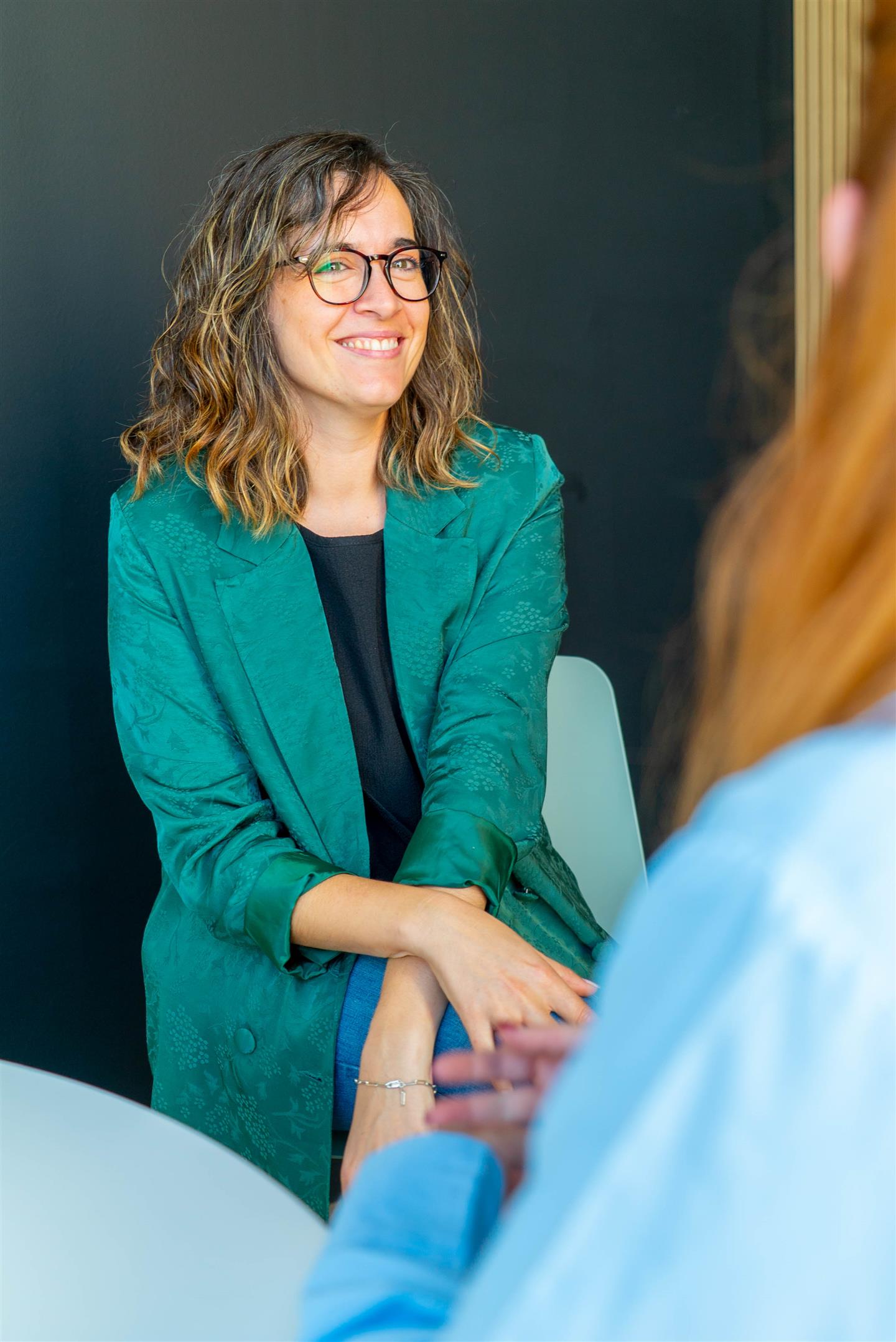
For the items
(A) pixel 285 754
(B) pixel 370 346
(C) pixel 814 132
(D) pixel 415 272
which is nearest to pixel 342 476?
(B) pixel 370 346

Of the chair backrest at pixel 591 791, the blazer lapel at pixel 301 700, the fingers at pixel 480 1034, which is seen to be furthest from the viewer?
the chair backrest at pixel 591 791

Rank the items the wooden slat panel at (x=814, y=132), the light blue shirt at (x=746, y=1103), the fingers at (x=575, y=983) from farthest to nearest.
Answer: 1. the wooden slat panel at (x=814, y=132)
2. the fingers at (x=575, y=983)
3. the light blue shirt at (x=746, y=1103)

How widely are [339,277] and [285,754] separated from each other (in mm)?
671

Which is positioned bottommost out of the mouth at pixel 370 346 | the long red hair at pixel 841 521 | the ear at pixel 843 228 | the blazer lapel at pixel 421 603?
the blazer lapel at pixel 421 603

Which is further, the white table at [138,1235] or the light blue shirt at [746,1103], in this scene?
the white table at [138,1235]

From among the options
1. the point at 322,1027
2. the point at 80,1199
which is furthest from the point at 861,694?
the point at 322,1027

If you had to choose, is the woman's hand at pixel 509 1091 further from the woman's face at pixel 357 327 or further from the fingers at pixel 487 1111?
the woman's face at pixel 357 327

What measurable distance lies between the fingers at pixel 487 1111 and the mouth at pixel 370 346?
1.25 metres

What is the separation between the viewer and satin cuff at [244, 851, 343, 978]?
155 centimetres

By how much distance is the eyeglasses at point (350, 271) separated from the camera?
178cm

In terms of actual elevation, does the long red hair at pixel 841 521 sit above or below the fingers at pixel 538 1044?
above

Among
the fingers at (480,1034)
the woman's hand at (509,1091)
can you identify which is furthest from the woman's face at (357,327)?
the woman's hand at (509,1091)

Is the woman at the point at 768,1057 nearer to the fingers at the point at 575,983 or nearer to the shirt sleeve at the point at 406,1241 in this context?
the shirt sleeve at the point at 406,1241

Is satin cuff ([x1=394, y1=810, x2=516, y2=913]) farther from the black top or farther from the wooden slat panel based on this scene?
the wooden slat panel
